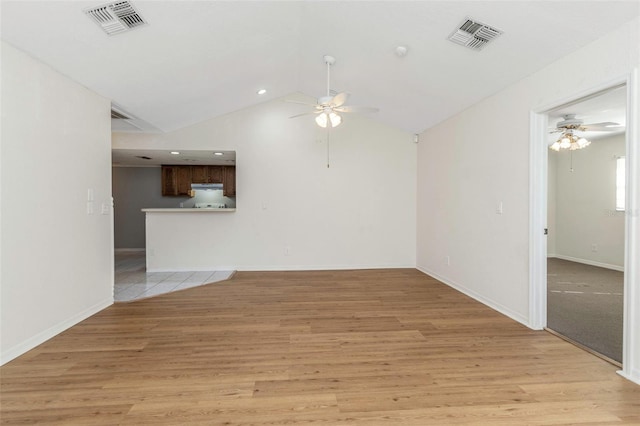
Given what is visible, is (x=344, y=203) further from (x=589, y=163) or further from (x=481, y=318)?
(x=589, y=163)

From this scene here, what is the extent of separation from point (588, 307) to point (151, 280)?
5.99m

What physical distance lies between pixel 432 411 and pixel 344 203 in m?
3.97

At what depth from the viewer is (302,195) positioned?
17.4 ft

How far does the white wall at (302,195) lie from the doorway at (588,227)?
2.42 m

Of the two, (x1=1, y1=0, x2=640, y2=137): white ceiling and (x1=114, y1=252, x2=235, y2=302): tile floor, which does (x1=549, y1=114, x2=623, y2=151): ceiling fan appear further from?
(x1=114, y1=252, x2=235, y2=302): tile floor

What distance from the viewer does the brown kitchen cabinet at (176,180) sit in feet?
23.5

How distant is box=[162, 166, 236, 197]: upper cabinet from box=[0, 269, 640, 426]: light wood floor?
14.5 feet

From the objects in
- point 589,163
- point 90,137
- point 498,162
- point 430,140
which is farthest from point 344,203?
point 589,163

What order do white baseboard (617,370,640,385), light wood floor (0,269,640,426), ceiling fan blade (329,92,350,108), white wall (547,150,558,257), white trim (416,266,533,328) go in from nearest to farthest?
light wood floor (0,269,640,426), white baseboard (617,370,640,385), white trim (416,266,533,328), ceiling fan blade (329,92,350,108), white wall (547,150,558,257)

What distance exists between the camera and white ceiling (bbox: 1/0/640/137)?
2178 millimetres

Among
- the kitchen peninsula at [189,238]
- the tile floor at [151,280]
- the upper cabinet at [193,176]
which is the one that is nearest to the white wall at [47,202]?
the tile floor at [151,280]

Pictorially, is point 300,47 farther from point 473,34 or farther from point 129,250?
point 129,250

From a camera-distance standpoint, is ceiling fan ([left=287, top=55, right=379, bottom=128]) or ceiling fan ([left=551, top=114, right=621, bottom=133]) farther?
ceiling fan ([left=551, top=114, right=621, bottom=133])

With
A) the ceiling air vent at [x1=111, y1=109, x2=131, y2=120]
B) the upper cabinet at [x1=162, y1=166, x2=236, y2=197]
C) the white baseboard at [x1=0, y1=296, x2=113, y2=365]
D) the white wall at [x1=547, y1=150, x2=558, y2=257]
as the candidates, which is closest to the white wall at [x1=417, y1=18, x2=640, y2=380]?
the white wall at [x1=547, y1=150, x2=558, y2=257]
